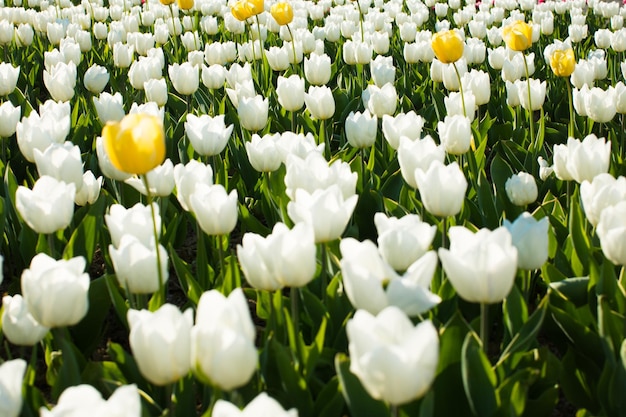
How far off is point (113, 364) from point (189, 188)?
24.4 inches

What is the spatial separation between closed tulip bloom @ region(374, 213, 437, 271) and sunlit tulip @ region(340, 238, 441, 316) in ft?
0.68

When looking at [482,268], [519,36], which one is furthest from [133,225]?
[519,36]

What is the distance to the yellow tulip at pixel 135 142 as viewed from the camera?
1.62 meters

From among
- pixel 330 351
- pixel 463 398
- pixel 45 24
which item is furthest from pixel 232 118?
pixel 45 24

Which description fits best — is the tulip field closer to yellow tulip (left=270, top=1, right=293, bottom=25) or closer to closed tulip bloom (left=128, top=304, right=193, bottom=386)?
closed tulip bloom (left=128, top=304, right=193, bottom=386)

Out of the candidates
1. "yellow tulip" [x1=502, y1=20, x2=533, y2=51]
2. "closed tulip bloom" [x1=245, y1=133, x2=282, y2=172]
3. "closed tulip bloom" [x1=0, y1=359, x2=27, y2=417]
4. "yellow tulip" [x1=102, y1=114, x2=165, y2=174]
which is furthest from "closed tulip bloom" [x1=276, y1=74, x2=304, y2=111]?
"closed tulip bloom" [x1=0, y1=359, x2=27, y2=417]

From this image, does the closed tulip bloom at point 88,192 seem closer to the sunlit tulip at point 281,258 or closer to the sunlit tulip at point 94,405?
the sunlit tulip at point 281,258

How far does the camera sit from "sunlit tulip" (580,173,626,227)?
202 cm

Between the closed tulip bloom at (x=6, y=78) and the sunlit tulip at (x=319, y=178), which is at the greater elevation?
the sunlit tulip at (x=319, y=178)

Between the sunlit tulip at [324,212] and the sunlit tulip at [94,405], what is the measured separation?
0.74 meters

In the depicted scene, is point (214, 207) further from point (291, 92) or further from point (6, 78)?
point (6, 78)

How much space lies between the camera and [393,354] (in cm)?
125

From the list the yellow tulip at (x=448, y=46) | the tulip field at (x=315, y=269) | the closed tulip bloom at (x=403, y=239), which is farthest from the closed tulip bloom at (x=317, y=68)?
the closed tulip bloom at (x=403, y=239)

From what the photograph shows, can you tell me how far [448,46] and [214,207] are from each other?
1.59 meters
